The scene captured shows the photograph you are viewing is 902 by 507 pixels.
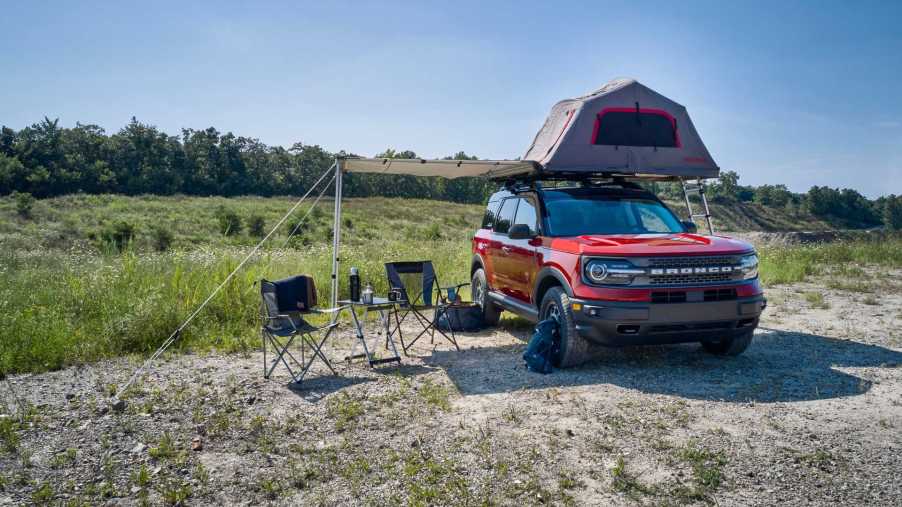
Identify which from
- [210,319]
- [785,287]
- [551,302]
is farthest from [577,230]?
[785,287]

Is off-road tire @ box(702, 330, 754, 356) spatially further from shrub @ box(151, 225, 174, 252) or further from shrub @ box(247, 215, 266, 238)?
shrub @ box(247, 215, 266, 238)

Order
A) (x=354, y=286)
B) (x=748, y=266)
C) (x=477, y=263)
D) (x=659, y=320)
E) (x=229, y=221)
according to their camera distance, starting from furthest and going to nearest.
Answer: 1. (x=229, y=221)
2. (x=477, y=263)
3. (x=354, y=286)
4. (x=748, y=266)
5. (x=659, y=320)

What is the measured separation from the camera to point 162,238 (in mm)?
30484

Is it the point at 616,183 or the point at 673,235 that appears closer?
the point at 673,235

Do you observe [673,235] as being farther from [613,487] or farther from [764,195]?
[764,195]

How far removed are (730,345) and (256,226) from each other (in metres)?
32.5

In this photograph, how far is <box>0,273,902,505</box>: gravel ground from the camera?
12.2ft

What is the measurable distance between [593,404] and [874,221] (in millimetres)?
61041

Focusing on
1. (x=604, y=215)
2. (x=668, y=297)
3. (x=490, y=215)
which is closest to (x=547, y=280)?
(x=604, y=215)

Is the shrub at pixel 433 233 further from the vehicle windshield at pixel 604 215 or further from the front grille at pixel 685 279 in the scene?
the front grille at pixel 685 279

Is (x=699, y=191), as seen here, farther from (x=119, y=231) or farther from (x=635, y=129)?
(x=119, y=231)

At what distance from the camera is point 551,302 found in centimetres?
658

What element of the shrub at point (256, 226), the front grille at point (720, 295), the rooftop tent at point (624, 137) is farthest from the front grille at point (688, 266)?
the shrub at point (256, 226)

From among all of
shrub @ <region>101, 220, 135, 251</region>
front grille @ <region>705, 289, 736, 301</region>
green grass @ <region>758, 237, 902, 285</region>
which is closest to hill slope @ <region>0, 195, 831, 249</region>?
shrub @ <region>101, 220, 135, 251</region>
